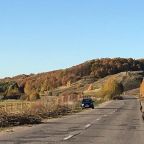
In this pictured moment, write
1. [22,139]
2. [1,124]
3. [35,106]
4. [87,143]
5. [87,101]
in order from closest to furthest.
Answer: [87,143] → [22,139] → [1,124] → [35,106] → [87,101]

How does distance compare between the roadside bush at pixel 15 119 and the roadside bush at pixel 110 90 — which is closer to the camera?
the roadside bush at pixel 15 119

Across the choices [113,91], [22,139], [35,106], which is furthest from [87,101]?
[113,91]

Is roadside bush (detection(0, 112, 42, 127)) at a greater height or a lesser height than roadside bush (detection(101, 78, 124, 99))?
lesser

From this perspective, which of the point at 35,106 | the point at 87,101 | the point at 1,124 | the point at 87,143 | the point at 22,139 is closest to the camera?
the point at 87,143

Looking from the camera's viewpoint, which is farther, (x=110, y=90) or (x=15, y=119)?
(x=110, y=90)

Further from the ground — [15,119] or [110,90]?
[110,90]

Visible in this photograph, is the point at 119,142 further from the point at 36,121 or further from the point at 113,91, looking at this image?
the point at 113,91

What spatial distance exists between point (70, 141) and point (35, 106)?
26396 millimetres

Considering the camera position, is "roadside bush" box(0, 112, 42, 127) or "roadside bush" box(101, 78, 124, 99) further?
"roadside bush" box(101, 78, 124, 99)

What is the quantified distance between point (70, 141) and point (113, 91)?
146974mm

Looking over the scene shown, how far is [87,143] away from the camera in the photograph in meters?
18.7

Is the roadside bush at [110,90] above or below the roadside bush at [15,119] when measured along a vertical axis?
above

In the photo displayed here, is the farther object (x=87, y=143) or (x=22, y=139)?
(x=22, y=139)

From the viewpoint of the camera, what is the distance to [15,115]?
1283 inches
